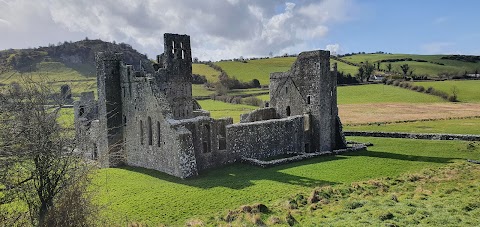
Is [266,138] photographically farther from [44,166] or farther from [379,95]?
[379,95]

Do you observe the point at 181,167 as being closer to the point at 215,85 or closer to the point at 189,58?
the point at 189,58

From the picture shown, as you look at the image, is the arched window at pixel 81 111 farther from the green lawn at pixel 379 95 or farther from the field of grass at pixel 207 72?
the field of grass at pixel 207 72

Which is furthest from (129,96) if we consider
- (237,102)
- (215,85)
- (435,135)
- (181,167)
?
(215,85)

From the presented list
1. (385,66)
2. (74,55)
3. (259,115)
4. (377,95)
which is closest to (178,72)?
(259,115)

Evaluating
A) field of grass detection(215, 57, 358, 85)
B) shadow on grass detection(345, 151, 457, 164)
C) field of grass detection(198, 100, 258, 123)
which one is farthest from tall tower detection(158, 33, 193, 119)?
field of grass detection(215, 57, 358, 85)

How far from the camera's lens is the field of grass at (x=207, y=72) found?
365 feet

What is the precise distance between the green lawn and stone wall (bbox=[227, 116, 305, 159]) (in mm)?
57050

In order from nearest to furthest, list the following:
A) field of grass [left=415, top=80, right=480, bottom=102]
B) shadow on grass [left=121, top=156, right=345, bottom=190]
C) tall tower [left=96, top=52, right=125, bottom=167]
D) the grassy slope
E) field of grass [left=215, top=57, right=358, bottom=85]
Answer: shadow on grass [left=121, top=156, right=345, bottom=190] < tall tower [left=96, top=52, right=125, bottom=167] < the grassy slope < field of grass [left=415, top=80, right=480, bottom=102] < field of grass [left=215, top=57, right=358, bottom=85]

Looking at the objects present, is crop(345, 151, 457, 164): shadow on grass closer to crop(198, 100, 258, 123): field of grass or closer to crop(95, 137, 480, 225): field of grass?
crop(95, 137, 480, 225): field of grass

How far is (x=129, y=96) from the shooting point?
30.8 meters

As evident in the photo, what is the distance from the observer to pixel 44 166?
522 inches

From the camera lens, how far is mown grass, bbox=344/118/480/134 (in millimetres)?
47425

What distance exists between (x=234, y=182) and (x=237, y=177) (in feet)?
4.96

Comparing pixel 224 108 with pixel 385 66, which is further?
pixel 385 66
